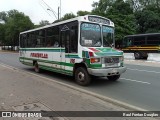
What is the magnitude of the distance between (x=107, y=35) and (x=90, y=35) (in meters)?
1.09

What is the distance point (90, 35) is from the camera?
29.4ft

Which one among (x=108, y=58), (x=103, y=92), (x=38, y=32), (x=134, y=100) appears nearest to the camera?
(x=134, y=100)

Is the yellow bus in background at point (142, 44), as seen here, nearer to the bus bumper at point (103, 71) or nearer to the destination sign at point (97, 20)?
the destination sign at point (97, 20)

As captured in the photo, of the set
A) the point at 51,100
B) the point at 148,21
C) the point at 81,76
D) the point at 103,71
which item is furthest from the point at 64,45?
the point at 148,21

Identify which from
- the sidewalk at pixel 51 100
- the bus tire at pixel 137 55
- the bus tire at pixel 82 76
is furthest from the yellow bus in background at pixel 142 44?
the sidewalk at pixel 51 100

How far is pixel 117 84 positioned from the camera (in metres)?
9.18

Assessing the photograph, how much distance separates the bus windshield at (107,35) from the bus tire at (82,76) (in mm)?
1632

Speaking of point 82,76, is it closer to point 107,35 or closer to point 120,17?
point 107,35

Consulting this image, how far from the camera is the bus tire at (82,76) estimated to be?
8633 mm

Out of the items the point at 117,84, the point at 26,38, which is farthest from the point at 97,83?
the point at 26,38

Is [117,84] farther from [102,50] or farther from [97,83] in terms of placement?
[102,50]

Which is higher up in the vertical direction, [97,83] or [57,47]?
[57,47]

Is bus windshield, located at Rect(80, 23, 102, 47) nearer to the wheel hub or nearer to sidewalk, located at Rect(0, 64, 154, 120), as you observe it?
the wheel hub

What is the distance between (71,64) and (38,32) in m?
4.46
